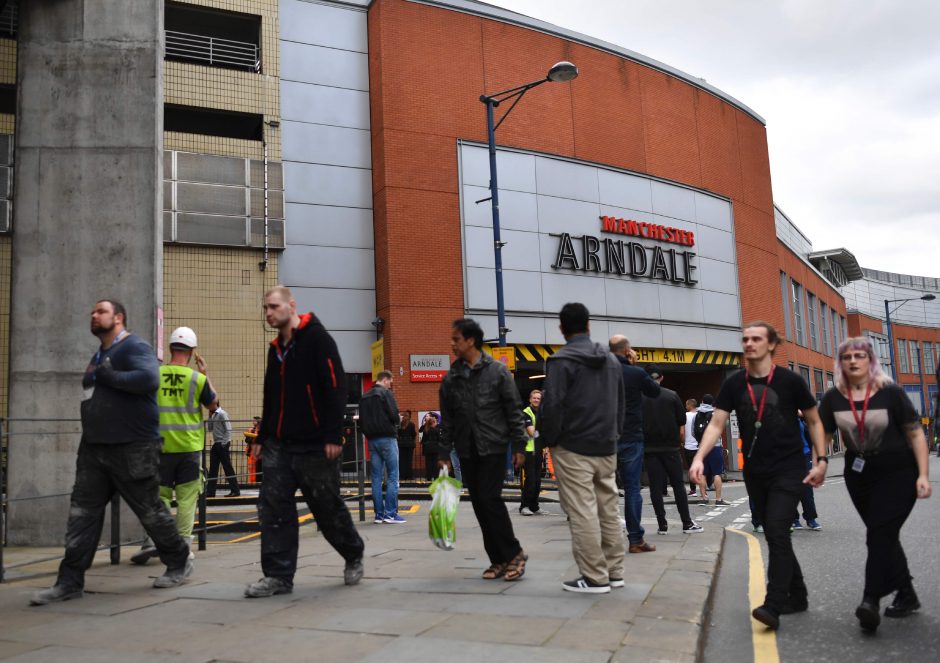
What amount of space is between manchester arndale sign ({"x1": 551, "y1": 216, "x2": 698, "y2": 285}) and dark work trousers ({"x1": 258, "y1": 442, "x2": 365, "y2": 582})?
20241 millimetres

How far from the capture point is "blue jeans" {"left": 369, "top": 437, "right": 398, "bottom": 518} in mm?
10242

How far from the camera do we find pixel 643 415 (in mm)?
8734

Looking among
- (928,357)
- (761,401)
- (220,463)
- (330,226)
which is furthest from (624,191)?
(928,357)

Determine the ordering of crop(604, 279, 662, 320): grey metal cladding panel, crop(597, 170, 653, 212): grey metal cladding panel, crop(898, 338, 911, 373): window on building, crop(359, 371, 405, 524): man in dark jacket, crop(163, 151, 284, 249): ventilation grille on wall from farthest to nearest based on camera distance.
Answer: crop(898, 338, 911, 373): window on building
crop(597, 170, 653, 212): grey metal cladding panel
crop(604, 279, 662, 320): grey metal cladding panel
crop(163, 151, 284, 249): ventilation grille on wall
crop(359, 371, 405, 524): man in dark jacket

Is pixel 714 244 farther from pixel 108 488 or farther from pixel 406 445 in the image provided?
pixel 108 488

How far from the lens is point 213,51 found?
23.1 metres

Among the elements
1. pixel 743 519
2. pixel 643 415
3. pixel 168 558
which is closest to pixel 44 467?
pixel 168 558

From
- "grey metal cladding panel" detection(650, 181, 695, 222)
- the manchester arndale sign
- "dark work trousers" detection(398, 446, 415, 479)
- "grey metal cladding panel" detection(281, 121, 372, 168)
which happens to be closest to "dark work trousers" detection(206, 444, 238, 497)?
"dark work trousers" detection(398, 446, 415, 479)

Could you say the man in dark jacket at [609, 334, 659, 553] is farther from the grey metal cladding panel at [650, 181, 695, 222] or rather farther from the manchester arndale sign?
the grey metal cladding panel at [650, 181, 695, 222]

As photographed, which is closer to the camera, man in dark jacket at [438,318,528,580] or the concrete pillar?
man in dark jacket at [438,318,528,580]

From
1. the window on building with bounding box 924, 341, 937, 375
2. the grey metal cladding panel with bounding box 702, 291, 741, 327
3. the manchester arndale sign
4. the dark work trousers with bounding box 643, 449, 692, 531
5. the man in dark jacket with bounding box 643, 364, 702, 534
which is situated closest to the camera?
the dark work trousers with bounding box 643, 449, 692, 531

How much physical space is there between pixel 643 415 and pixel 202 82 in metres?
17.2

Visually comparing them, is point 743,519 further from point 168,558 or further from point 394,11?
point 394,11

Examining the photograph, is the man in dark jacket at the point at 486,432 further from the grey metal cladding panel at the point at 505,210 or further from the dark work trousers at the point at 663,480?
the grey metal cladding panel at the point at 505,210
